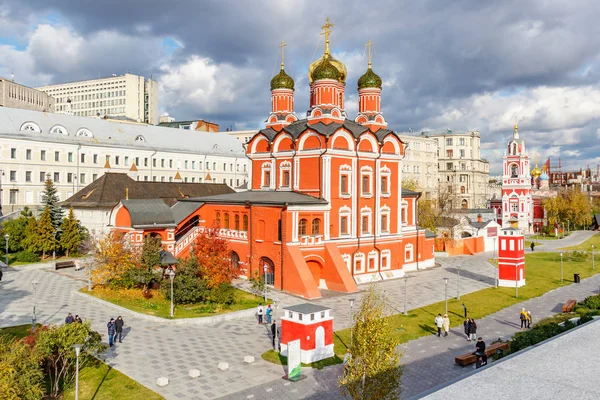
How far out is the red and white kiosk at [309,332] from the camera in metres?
18.5

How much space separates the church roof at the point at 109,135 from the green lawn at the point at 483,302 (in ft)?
147

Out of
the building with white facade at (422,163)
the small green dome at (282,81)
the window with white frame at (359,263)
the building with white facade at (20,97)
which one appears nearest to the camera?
the window with white frame at (359,263)

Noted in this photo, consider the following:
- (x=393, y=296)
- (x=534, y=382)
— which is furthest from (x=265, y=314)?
(x=534, y=382)

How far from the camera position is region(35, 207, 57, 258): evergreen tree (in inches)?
1447

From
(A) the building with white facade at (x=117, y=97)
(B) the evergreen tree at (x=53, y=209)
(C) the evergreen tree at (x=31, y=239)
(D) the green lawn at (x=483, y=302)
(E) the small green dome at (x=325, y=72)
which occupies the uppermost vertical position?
(A) the building with white facade at (x=117, y=97)

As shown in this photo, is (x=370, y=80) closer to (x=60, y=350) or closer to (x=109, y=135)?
(x=60, y=350)

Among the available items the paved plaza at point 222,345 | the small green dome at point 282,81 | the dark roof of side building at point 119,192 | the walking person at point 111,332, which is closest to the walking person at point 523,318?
the paved plaza at point 222,345

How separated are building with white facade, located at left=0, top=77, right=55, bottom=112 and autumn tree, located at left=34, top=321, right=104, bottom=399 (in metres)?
93.1

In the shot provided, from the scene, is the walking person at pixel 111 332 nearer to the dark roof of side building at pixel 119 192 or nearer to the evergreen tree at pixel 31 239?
the evergreen tree at pixel 31 239

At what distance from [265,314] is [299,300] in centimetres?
422

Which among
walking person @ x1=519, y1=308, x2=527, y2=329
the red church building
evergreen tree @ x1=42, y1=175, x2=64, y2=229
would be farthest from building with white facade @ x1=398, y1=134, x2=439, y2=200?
walking person @ x1=519, y1=308, x2=527, y2=329

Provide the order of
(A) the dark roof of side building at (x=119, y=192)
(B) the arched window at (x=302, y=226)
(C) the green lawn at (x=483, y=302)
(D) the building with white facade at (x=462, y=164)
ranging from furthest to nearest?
(D) the building with white facade at (x=462, y=164) < (A) the dark roof of side building at (x=119, y=192) < (B) the arched window at (x=302, y=226) < (C) the green lawn at (x=483, y=302)

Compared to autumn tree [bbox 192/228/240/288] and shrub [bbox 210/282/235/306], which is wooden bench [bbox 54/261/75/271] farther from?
shrub [bbox 210/282/235/306]

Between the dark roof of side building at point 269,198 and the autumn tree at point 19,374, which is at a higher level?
the dark roof of side building at point 269,198
